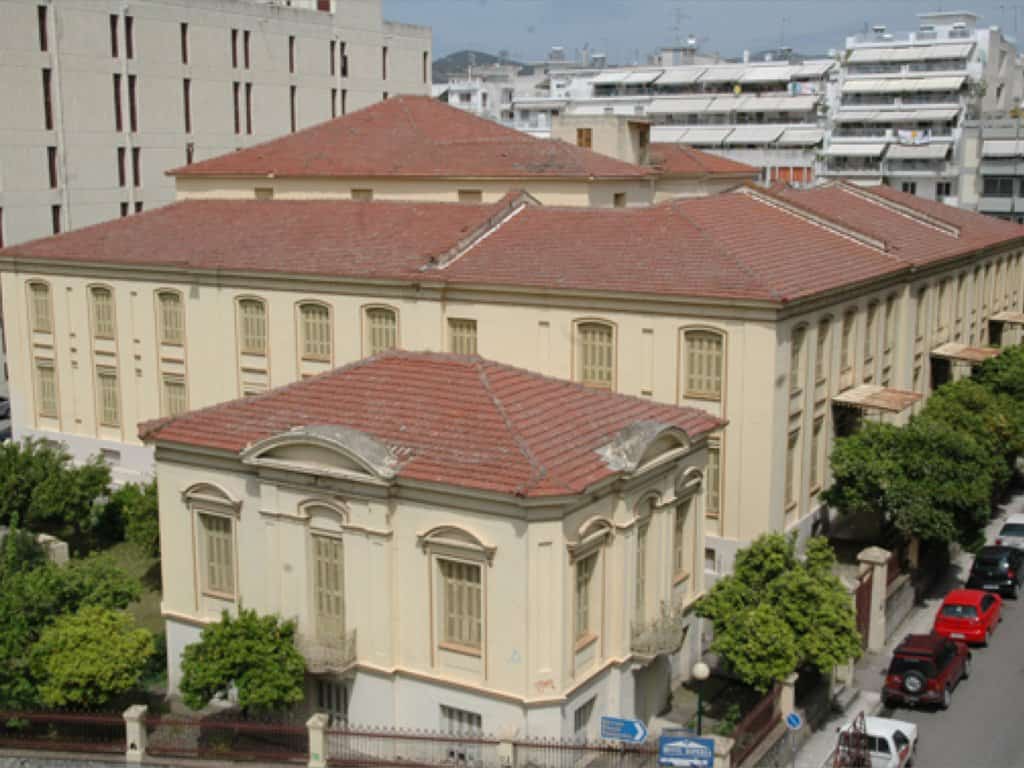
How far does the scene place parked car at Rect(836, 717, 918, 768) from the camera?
2391 cm

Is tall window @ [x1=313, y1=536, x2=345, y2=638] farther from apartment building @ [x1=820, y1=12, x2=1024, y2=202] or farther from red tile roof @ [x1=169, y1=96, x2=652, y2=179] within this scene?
apartment building @ [x1=820, y1=12, x2=1024, y2=202]

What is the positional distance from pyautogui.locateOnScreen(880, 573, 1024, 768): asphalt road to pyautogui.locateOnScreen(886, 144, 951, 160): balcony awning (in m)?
69.1

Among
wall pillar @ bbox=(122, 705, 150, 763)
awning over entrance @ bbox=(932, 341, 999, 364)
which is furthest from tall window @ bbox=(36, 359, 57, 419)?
awning over entrance @ bbox=(932, 341, 999, 364)

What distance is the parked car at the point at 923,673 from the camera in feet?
90.1

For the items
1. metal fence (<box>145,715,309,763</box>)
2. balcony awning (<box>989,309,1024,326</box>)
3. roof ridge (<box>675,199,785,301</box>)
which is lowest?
metal fence (<box>145,715,309,763</box>)

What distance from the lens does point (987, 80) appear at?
101500 mm

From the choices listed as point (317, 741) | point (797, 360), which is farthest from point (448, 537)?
point (797, 360)

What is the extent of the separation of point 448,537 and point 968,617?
1623 cm

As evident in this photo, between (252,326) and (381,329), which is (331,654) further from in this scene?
(252,326)

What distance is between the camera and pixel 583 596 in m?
23.2

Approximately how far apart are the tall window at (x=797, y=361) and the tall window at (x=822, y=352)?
123 centimetres

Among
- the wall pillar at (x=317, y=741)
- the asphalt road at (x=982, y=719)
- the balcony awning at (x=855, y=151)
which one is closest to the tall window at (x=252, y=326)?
the wall pillar at (x=317, y=741)

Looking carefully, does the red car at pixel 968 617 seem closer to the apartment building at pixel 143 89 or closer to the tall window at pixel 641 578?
the tall window at pixel 641 578

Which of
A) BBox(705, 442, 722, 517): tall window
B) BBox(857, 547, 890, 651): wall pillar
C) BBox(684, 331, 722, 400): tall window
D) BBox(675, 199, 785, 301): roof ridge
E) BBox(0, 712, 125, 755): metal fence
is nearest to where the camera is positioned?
BBox(0, 712, 125, 755): metal fence
